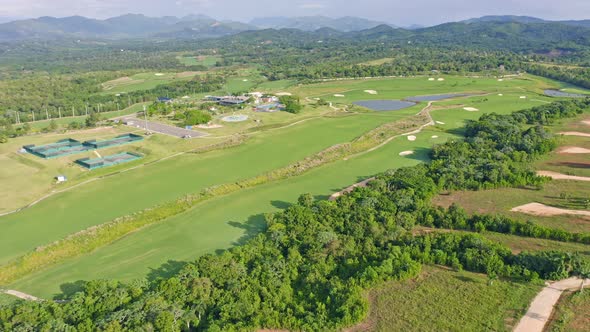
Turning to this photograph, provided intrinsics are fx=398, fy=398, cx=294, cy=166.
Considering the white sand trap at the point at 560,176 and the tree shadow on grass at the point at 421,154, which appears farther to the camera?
the tree shadow on grass at the point at 421,154

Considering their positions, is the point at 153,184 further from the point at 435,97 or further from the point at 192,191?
the point at 435,97

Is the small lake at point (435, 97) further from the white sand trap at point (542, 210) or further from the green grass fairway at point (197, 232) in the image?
the white sand trap at point (542, 210)

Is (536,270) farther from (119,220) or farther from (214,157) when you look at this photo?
(214,157)

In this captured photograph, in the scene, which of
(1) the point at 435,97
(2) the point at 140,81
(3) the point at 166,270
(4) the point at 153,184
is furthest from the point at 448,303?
(2) the point at 140,81

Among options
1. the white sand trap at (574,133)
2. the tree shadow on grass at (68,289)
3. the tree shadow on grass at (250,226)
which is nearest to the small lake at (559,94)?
the white sand trap at (574,133)

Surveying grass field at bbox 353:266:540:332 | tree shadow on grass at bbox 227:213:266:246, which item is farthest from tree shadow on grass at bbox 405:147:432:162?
grass field at bbox 353:266:540:332
